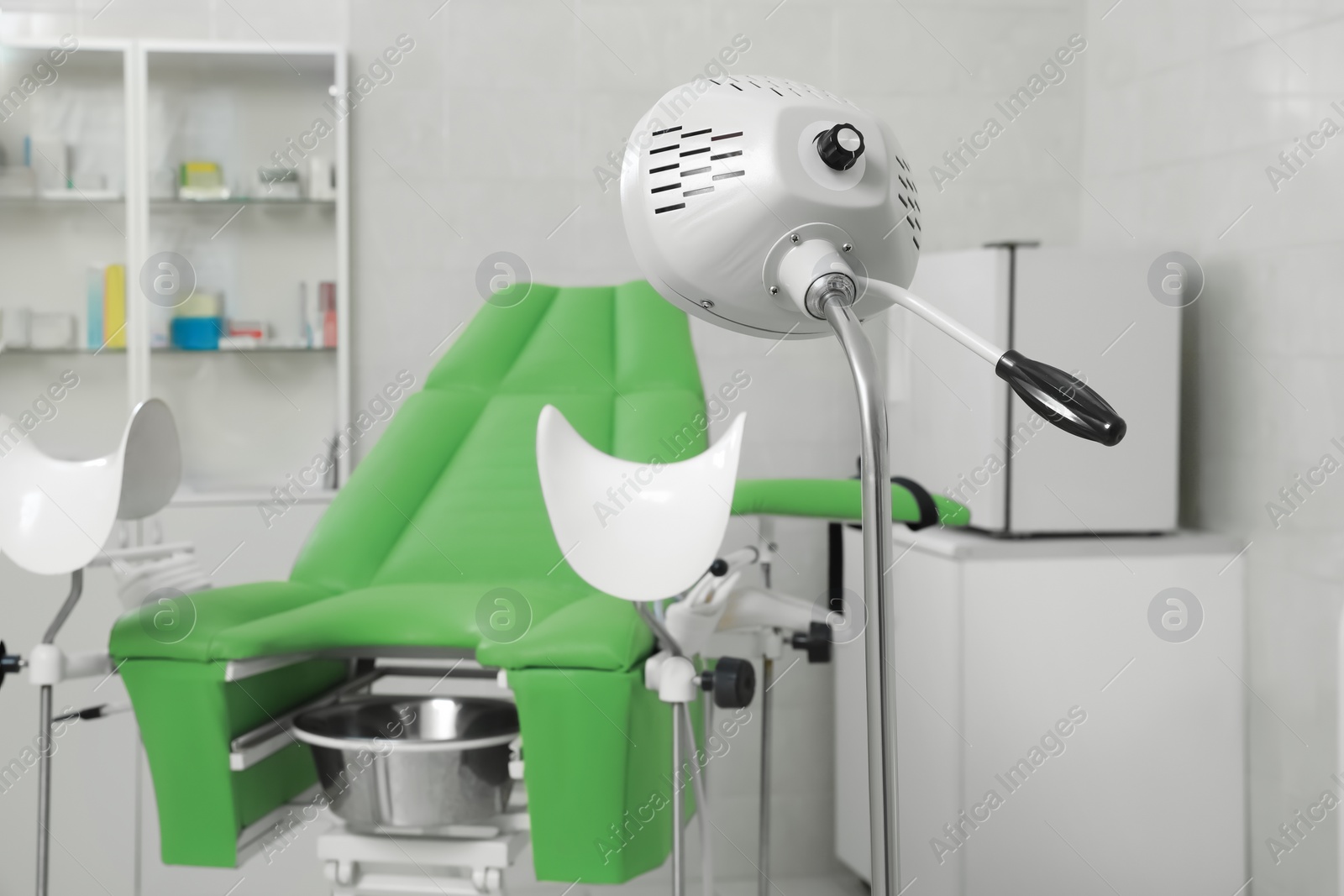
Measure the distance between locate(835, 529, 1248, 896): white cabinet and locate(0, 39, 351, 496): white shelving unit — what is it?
1.45m

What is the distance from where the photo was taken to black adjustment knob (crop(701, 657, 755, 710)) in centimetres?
114

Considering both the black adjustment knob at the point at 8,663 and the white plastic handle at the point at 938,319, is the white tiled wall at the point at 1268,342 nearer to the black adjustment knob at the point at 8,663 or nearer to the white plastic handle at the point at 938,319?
the white plastic handle at the point at 938,319

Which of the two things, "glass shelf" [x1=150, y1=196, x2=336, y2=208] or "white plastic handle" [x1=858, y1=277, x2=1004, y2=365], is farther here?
"glass shelf" [x1=150, y1=196, x2=336, y2=208]

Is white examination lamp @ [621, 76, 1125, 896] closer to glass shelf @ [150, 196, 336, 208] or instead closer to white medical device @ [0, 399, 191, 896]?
white medical device @ [0, 399, 191, 896]

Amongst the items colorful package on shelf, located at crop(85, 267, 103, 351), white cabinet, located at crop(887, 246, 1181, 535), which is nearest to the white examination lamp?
white cabinet, located at crop(887, 246, 1181, 535)

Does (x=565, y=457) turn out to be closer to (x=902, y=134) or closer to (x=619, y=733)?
(x=619, y=733)

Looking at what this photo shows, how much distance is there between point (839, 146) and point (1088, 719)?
1.66m

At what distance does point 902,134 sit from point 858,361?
2.33m

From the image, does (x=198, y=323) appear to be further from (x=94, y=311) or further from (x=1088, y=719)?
(x=1088, y=719)

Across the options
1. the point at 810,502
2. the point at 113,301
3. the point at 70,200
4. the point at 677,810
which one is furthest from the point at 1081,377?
the point at 70,200

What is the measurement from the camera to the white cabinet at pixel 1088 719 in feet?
→ 6.58

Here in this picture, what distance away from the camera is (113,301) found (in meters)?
2.52

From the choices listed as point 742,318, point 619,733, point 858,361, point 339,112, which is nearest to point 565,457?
→ point 619,733

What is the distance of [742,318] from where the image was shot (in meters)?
0.70
